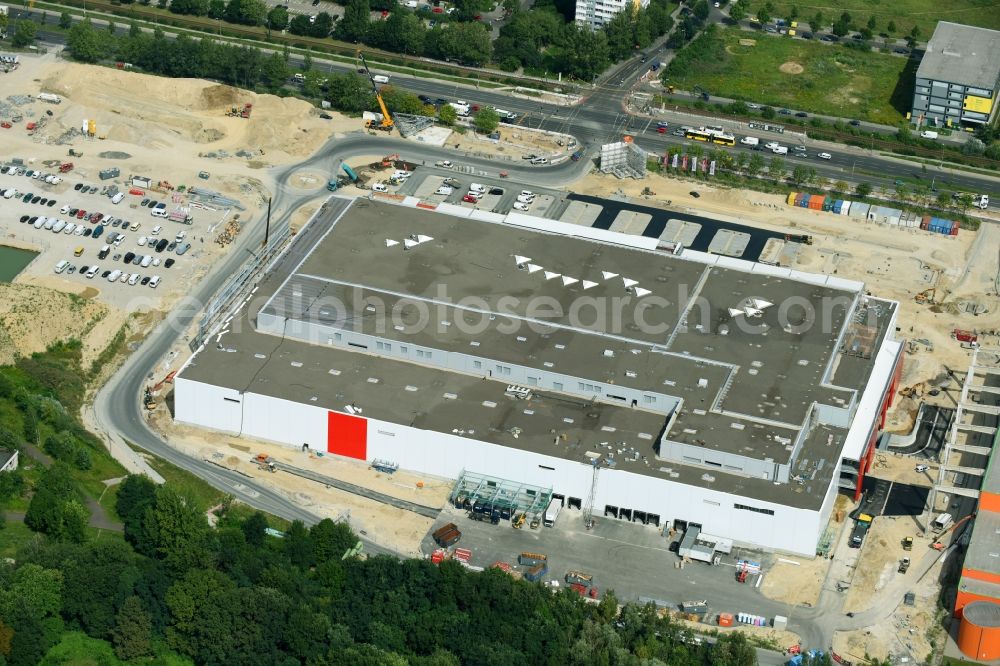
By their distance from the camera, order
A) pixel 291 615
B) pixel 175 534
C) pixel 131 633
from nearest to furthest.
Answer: pixel 131 633
pixel 291 615
pixel 175 534

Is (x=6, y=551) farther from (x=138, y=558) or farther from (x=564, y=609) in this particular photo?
(x=564, y=609)

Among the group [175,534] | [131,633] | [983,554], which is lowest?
[131,633]

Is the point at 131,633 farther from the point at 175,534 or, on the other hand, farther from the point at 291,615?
the point at 291,615

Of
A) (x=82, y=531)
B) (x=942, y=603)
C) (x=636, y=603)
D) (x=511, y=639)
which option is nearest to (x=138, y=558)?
(x=82, y=531)

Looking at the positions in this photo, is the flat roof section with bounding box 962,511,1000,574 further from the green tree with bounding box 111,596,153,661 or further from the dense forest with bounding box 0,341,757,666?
the green tree with bounding box 111,596,153,661

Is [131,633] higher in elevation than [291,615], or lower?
lower

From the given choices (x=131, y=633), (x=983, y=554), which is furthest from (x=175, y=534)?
(x=983, y=554)

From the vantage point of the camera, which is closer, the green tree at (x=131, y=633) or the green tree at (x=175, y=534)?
the green tree at (x=131, y=633)

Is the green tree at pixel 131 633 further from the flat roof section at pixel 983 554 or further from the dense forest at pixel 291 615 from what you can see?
the flat roof section at pixel 983 554

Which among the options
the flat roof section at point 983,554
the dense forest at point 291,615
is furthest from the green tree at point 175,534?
the flat roof section at point 983,554
